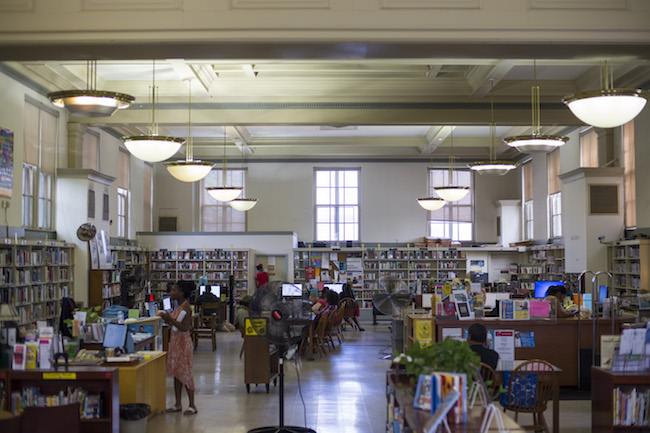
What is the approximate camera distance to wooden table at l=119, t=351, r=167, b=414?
686 centimetres

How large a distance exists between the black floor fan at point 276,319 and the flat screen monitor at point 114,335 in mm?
1310

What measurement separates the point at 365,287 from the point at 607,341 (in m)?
14.8

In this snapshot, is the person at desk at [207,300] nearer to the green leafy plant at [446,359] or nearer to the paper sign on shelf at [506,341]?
the paper sign on shelf at [506,341]

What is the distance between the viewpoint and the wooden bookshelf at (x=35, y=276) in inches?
423

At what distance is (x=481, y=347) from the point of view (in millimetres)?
6555

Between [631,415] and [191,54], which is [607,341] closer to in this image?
[631,415]

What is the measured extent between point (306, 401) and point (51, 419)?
3.90m

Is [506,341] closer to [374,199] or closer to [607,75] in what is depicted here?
[607,75]

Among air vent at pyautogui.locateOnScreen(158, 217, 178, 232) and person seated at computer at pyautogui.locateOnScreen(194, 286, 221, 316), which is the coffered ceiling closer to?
person seated at computer at pyautogui.locateOnScreen(194, 286, 221, 316)

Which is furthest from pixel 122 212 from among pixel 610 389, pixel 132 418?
pixel 610 389

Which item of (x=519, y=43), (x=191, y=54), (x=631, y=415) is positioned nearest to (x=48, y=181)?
(x=191, y=54)

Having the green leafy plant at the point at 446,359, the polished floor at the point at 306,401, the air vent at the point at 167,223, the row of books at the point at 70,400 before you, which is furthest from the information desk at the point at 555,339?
the air vent at the point at 167,223

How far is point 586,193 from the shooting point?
1372 cm

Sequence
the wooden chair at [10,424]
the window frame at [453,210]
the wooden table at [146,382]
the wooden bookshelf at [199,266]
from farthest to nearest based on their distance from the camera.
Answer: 1. the window frame at [453,210]
2. the wooden bookshelf at [199,266]
3. the wooden table at [146,382]
4. the wooden chair at [10,424]
